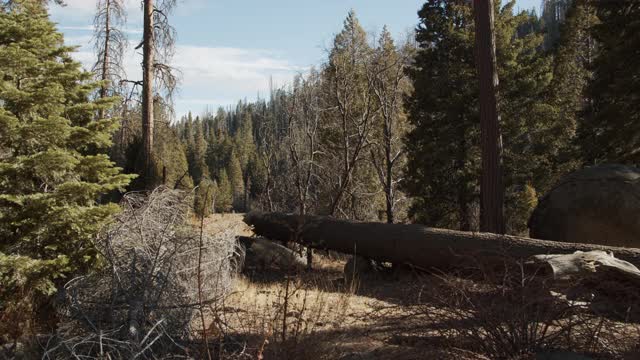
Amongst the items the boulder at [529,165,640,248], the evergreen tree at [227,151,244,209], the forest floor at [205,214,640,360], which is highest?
the evergreen tree at [227,151,244,209]

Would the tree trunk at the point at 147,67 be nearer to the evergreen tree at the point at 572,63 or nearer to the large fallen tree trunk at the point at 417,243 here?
the large fallen tree trunk at the point at 417,243

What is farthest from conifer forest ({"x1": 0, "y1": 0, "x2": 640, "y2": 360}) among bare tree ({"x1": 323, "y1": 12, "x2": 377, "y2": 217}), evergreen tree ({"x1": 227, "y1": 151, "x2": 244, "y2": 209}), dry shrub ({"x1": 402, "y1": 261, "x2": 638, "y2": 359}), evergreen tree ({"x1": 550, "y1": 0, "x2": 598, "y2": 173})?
evergreen tree ({"x1": 227, "y1": 151, "x2": 244, "y2": 209})

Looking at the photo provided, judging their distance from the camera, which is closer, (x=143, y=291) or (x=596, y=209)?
(x=143, y=291)

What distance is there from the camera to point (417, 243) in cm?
1068

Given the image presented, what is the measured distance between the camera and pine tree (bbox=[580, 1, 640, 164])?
43.6 ft

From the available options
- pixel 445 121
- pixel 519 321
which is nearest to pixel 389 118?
pixel 445 121

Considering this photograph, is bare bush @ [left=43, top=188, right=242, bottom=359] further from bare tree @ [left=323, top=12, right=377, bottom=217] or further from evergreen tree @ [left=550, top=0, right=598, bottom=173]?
evergreen tree @ [left=550, top=0, right=598, bottom=173]

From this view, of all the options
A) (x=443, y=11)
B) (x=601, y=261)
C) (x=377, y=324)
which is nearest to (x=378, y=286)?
(x=377, y=324)

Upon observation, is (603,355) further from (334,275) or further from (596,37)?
(596,37)

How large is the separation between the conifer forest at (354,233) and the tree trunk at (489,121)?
3cm

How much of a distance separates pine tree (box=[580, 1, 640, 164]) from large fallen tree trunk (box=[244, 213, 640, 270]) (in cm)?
595

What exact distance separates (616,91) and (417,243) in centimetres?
700

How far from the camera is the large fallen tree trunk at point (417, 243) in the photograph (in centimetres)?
879

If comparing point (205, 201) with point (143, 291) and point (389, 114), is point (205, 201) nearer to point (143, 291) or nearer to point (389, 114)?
point (143, 291)
